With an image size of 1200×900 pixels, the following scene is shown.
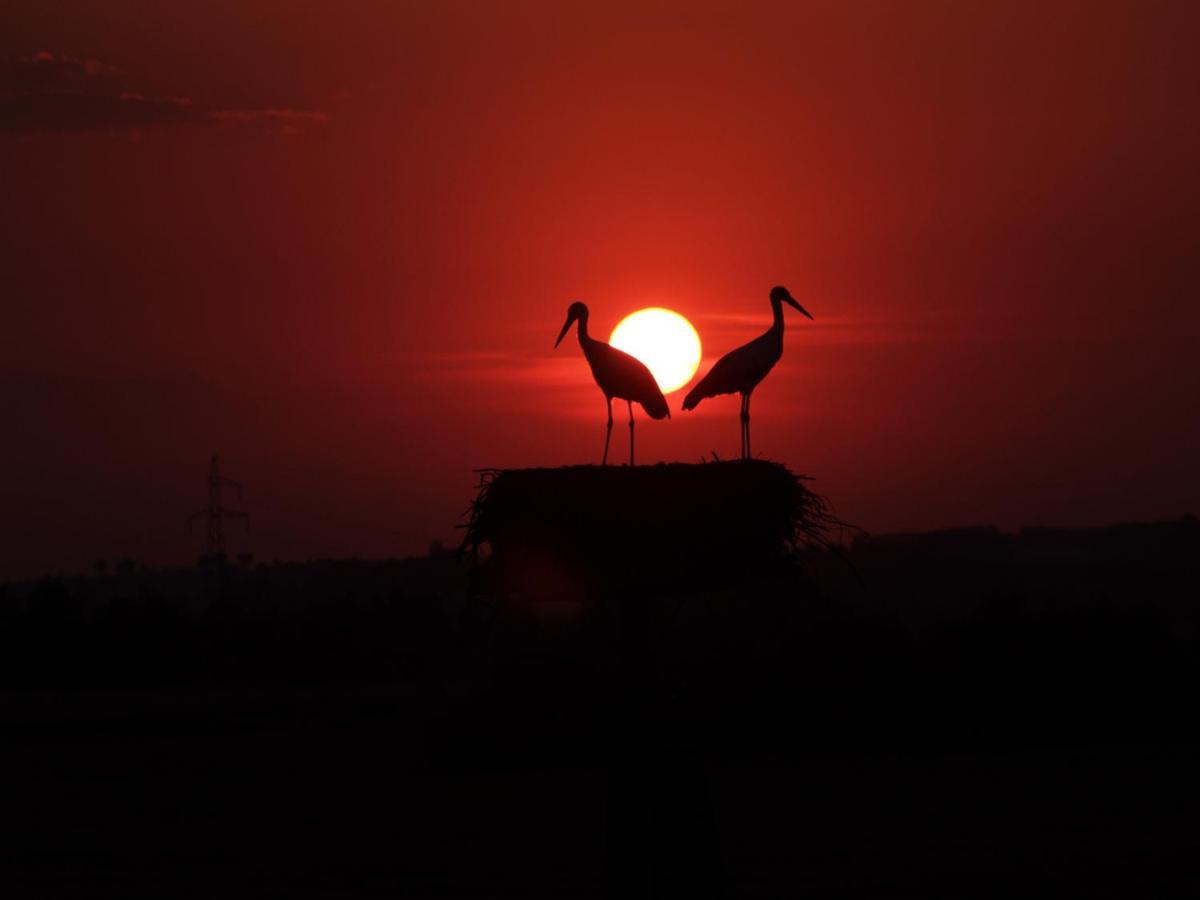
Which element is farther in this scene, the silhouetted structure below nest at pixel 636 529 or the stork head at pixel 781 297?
the stork head at pixel 781 297

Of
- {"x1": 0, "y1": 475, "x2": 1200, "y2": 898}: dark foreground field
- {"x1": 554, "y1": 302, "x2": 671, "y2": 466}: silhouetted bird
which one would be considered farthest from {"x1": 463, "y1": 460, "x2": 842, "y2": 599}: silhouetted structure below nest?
{"x1": 554, "y1": 302, "x2": 671, "y2": 466}: silhouetted bird

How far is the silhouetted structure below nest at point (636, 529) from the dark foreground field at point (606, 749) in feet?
0.62

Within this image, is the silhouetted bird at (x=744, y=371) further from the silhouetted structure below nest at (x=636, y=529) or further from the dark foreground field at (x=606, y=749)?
the silhouetted structure below nest at (x=636, y=529)

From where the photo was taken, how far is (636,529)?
378 inches

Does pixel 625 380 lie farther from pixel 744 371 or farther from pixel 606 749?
pixel 606 749

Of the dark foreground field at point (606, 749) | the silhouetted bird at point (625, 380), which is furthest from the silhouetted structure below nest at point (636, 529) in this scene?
the silhouetted bird at point (625, 380)

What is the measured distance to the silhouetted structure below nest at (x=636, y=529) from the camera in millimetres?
9609

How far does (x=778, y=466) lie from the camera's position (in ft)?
32.8

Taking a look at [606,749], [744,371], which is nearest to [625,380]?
[744,371]

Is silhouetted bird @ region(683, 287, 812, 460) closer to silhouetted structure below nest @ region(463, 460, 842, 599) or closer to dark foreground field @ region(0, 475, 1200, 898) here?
dark foreground field @ region(0, 475, 1200, 898)

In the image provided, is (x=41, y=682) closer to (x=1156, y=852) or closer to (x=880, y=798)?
(x=880, y=798)

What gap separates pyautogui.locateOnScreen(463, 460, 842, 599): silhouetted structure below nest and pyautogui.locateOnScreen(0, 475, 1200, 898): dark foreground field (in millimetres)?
188

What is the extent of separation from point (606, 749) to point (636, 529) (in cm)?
1535

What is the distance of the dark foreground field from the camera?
53.7 ft
